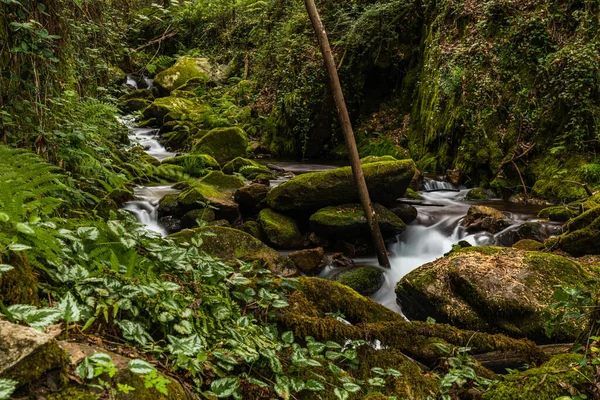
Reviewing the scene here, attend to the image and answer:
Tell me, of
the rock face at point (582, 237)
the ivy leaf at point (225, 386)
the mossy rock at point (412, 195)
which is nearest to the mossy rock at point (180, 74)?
the mossy rock at point (412, 195)

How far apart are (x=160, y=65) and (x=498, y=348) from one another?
71.7ft

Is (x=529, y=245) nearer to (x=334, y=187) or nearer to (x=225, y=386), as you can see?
(x=334, y=187)

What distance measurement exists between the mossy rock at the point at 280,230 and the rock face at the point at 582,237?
13.5ft

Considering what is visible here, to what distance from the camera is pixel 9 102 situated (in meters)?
3.59

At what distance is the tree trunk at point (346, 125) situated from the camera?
6531 millimetres

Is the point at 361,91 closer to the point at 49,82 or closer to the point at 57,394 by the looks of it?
the point at 49,82

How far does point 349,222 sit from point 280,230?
1270 millimetres

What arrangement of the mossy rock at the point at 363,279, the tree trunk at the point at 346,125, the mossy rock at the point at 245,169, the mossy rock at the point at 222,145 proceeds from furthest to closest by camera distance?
the mossy rock at the point at 222,145 < the mossy rock at the point at 245,169 < the mossy rock at the point at 363,279 < the tree trunk at the point at 346,125

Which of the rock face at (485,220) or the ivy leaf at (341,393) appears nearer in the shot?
the ivy leaf at (341,393)

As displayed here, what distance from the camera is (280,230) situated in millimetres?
7832

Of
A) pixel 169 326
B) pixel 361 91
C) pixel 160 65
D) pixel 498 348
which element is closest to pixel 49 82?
pixel 169 326

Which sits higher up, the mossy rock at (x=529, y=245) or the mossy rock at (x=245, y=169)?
the mossy rock at (x=245, y=169)

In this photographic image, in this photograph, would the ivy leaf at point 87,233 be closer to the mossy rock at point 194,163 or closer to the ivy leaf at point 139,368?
the ivy leaf at point 139,368

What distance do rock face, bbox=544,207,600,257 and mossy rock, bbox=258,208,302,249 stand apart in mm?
4102
